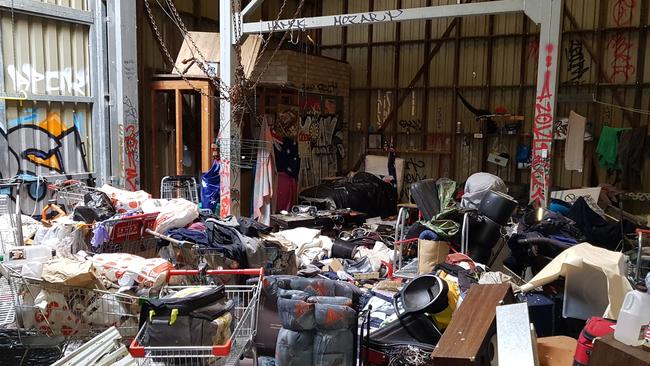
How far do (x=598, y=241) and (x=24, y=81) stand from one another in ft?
24.3

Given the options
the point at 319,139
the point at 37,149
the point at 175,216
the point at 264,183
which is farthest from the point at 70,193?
the point at 319,139

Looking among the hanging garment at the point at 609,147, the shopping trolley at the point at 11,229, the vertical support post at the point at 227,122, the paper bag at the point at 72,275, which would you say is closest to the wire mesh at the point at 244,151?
the vertical support post at the point at 227,122

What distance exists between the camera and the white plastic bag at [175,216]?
526 cm

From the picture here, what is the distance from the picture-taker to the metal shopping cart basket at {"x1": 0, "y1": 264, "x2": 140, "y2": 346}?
11.6 feet

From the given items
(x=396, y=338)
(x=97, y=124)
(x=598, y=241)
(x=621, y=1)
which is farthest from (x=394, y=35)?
(x=396, y=338)

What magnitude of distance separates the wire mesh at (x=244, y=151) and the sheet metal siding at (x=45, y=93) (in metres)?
2.03

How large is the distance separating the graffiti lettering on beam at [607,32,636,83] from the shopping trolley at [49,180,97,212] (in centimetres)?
1044

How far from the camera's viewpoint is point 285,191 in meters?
10.3

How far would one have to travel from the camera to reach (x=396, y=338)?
12.0 ft

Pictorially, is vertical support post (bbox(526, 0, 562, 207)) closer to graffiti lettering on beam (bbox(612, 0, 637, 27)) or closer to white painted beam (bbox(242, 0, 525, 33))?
white painted beam (bbox(242, 0, 525, 33))

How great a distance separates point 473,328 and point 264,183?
20.2 ft

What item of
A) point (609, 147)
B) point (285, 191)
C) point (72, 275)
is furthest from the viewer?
point (609, 147)

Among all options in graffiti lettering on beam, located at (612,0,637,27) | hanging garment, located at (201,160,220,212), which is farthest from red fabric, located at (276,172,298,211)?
graffiti lettering on beam, located at (612,0,637,27)

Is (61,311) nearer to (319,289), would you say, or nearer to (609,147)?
(319,289)
